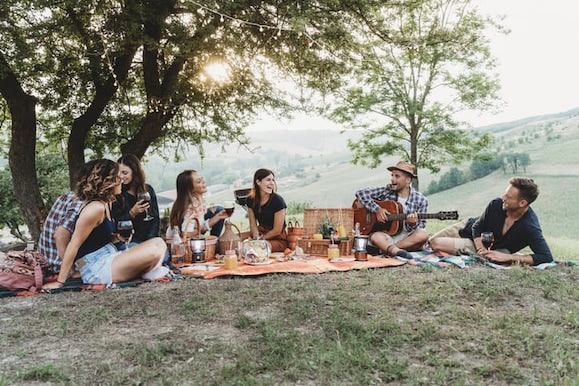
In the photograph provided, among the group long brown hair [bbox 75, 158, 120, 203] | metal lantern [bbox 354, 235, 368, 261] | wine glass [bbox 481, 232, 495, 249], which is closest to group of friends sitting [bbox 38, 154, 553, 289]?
long brown hair [bbox 75, 158, 120, 203]

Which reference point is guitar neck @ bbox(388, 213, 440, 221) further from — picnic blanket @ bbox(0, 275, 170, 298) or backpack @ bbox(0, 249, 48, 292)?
backpack @ bbox(0, 249, 48, 292)

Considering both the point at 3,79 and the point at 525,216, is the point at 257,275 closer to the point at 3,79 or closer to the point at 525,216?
the point at 525,216

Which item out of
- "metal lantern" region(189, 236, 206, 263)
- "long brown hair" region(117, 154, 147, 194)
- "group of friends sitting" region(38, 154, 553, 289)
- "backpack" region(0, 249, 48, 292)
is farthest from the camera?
"metal lantern" region(189, 236, 206, 263)

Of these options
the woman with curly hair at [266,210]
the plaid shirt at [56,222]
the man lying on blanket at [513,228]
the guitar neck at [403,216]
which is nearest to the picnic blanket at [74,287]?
the plaid shirt at [56,222]

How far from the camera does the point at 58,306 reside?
3.91 meters

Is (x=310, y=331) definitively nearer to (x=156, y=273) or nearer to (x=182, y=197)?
(x=156, y=273)

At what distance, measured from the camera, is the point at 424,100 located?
1523cm

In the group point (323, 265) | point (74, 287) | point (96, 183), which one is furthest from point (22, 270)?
point (323, 265)

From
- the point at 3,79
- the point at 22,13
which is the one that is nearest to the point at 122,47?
the point at 22,13

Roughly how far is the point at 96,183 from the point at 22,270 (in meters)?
1.27

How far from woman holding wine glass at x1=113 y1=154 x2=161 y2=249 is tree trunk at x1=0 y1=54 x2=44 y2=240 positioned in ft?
11.4

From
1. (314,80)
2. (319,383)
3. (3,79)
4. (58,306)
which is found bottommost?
(319,383)

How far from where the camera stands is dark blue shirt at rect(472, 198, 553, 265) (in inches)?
209

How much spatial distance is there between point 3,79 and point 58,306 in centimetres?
578
